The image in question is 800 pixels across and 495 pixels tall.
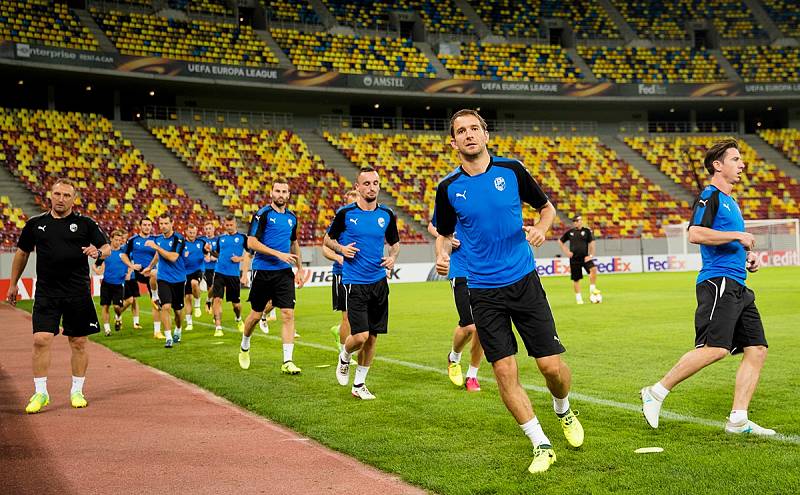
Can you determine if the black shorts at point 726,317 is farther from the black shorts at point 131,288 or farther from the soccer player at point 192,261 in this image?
the black shorts at point 131,288

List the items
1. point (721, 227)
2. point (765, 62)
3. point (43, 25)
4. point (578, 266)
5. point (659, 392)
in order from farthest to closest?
point (765, 62)
point (43, 25)
point (578, 266)
point (659, 392)
point (721, 227)

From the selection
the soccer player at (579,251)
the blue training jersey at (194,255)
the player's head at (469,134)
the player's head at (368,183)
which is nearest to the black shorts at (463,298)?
the player's head at (368,183)

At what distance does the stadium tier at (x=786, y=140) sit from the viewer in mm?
54969

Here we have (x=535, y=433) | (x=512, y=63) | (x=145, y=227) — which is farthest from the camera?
(x=512, y=63)

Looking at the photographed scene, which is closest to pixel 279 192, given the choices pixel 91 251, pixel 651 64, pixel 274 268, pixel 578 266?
pixel 274 268

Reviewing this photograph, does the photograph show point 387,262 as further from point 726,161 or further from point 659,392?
point 726,161

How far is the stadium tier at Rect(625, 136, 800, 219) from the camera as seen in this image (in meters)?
48.9

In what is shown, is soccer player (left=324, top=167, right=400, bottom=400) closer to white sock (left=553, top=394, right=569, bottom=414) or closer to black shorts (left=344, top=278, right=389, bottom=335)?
black shorts (left=344, top=278, right=389, bottom=335)

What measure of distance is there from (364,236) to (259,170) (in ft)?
116

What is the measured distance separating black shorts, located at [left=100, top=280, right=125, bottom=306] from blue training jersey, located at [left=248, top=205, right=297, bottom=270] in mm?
7791

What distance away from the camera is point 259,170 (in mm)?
43406

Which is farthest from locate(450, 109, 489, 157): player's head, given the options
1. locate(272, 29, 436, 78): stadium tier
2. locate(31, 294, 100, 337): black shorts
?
locate(272, 29, 436, 78): stadium tier

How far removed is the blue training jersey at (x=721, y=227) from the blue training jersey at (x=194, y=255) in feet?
42.7

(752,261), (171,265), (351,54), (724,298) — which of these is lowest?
(171,265)
